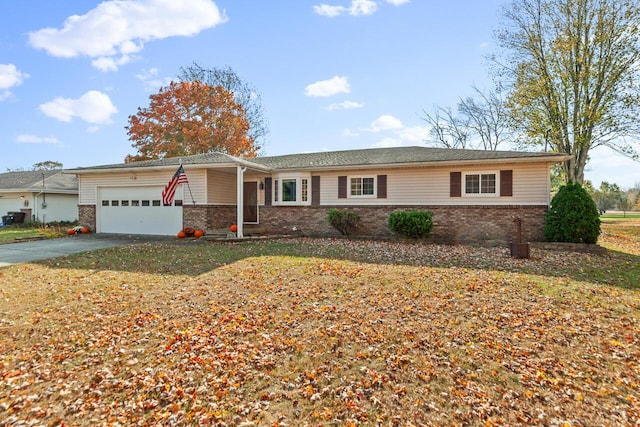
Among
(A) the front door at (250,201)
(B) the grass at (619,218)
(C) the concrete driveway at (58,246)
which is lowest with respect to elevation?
(C) the concrete driveway at (58,246)

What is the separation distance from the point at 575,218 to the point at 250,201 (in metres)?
12.1

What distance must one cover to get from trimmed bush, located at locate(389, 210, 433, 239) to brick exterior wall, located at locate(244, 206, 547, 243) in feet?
2.44

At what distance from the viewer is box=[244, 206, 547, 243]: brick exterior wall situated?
11.5m

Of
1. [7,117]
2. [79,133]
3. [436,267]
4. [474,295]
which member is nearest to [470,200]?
[436,267]

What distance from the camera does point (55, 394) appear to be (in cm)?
307

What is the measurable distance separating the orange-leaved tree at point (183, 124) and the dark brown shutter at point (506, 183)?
1954 cm

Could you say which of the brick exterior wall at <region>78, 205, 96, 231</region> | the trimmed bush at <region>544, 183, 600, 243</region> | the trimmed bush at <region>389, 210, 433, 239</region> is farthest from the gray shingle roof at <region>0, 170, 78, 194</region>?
the trimmed bush at <region>544, 183, 600, 243</region>

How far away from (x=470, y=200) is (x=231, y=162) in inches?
346

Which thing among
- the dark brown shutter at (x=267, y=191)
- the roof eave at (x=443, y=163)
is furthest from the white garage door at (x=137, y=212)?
the roof eave at (x=443, y=163)

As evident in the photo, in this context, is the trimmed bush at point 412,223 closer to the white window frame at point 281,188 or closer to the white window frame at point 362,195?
the white window frame at point 362,195

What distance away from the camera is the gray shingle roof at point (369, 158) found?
1162cm

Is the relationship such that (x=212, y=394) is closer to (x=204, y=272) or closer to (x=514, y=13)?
(x=204, y=272)

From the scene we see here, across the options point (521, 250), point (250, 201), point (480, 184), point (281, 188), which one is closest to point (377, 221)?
point (480, 184)

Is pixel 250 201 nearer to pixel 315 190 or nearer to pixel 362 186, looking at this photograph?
pixel 315 190
